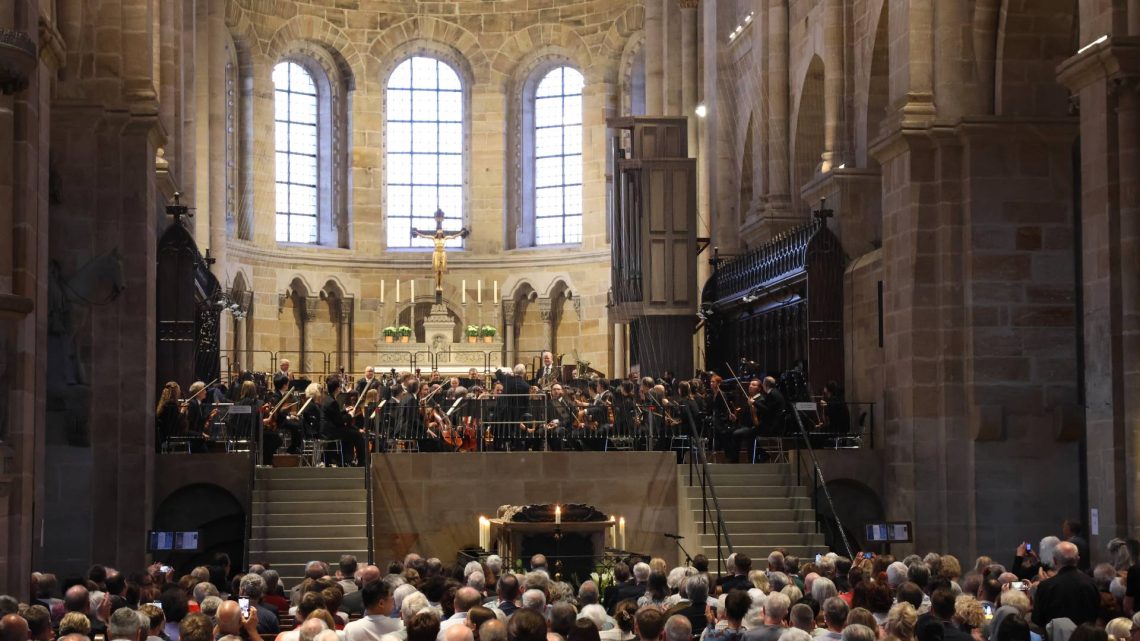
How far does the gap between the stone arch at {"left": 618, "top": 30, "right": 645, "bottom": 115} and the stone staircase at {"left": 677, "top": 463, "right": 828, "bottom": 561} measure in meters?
19.0

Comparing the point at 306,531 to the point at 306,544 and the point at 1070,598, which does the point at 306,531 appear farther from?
the point at 1070,598

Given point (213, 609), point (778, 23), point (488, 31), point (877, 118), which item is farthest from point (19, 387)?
point (488, 31)

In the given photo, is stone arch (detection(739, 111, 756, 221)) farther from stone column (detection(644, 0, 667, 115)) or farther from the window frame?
the window frame

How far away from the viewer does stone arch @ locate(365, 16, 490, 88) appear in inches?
1644

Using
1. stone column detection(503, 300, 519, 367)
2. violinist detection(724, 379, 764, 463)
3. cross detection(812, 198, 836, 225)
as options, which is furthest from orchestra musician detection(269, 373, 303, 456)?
stone column detection(503, 300, 519, 367)

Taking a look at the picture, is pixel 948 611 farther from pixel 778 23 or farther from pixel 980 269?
pixel 778 23

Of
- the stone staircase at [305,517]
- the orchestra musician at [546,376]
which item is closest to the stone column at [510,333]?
the orchestra musician at [546,376]

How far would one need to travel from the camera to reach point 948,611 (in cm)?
959

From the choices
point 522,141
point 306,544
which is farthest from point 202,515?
point 522,141

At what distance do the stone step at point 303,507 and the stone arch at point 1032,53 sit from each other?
9.40 metres

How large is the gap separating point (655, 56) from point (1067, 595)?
26897 mm

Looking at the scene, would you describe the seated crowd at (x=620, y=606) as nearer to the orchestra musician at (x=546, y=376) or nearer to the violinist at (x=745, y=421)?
the violinist at (x=745, y=421)

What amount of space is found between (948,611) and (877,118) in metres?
16.6

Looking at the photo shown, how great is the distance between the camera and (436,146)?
42.7 meters
